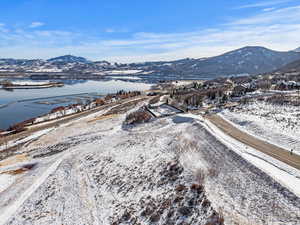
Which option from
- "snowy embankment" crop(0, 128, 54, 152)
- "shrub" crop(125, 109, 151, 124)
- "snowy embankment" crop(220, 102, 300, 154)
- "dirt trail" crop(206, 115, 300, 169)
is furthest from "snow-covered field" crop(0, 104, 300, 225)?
"shrub" crop(125, 109, 151, 124)

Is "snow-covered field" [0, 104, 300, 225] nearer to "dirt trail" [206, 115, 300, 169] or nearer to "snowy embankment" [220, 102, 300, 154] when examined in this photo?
"dirt trail" [206, 115, 300, 169]

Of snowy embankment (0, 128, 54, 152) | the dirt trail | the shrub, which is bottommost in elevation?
snowy embankment (0, 128, 54, 152)

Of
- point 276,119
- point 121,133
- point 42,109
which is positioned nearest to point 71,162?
point 121,133

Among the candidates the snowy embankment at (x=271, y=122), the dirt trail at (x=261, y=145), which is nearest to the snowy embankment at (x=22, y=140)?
the dirt trail at (x=261, y=145)

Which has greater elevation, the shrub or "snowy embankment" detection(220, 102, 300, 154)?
"snowy embankment" detection(220, 102, 300, 154)

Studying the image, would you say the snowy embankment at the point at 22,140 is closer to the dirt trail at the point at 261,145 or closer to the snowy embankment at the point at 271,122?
the dirt trail at the point at 261,145

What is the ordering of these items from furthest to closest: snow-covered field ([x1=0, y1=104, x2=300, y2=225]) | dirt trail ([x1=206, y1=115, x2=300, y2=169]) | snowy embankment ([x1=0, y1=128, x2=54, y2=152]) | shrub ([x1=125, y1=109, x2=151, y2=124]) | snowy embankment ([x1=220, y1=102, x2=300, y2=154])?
shrub ([x1=125, y1=109, x2=151, y2=124]), snowy embankment ([x1=0, y1=128, x2=54, y2=152]), snowy embankment ([x1=220, y1=102, x2=300, y2=154]), dirt trail ([x1=206, y1=115, x2=300, y2=169]), snow-covered field ([x1=0, y1=104, x2=300, y2=225])

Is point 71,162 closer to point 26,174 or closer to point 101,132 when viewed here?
point 26,174

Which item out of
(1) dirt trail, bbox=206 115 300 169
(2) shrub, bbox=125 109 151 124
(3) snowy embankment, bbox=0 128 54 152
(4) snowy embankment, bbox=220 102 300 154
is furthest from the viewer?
(2) shrub, bbox=125 109 151 124
